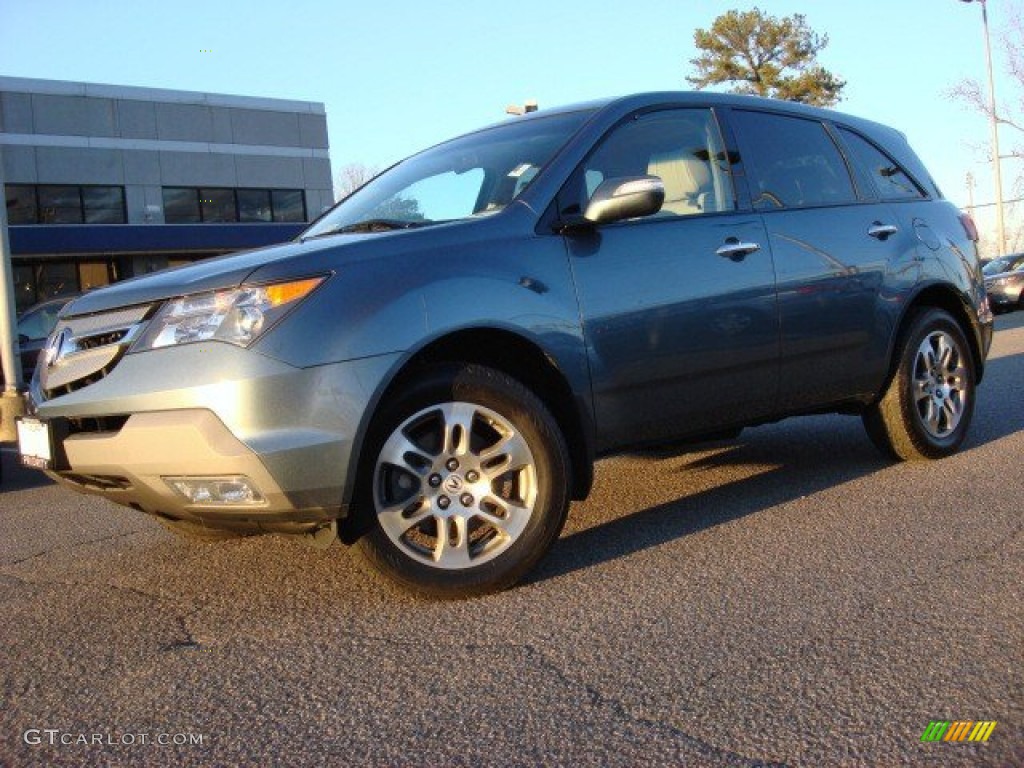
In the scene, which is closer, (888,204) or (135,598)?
(135,598)

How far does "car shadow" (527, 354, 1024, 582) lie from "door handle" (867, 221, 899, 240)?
1194mm

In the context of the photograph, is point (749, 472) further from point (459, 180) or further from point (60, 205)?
point (60, 205)

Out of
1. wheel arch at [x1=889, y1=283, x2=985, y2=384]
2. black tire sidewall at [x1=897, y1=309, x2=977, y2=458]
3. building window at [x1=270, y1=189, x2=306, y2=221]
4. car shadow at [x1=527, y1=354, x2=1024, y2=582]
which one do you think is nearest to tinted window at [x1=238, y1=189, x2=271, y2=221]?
building window at [x1=270, y1=189, x2=306, y2=221]

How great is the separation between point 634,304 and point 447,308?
2.75 feet

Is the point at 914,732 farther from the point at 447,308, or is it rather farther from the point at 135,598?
the point at 135,598

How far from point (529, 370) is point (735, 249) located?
1.17 metres

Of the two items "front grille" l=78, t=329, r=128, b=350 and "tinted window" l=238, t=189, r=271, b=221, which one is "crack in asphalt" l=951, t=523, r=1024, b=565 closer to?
"front grille" l=78, t=329, r=128, b=350

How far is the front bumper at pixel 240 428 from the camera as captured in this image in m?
3.27

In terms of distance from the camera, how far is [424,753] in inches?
97.5

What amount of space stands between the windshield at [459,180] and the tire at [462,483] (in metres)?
0.80

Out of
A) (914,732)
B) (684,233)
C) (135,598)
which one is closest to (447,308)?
(684,233)

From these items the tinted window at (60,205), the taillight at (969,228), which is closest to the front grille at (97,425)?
the taillight at (969,228)

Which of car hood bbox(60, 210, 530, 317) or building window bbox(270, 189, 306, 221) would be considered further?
building window bbox(270, 189, 306, 221)

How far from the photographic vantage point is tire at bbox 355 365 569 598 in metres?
3.53
